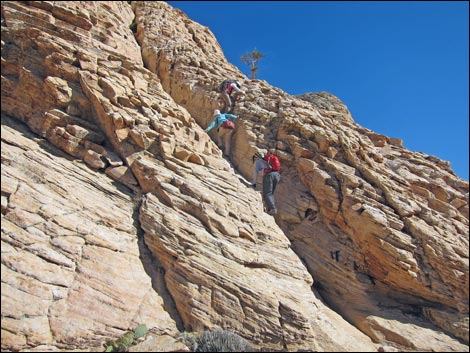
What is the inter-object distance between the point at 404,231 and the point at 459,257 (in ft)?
8.35

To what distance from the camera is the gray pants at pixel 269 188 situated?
1584 cm

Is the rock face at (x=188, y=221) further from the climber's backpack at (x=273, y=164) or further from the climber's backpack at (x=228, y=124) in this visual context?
the climber's backpack at (x=273, y=164)

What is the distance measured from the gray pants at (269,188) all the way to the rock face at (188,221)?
0.86 meters

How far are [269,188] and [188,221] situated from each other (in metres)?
5.54

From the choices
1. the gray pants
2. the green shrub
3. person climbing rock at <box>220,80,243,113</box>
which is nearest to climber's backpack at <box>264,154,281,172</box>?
the gray pants

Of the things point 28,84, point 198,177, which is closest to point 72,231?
point 198,177

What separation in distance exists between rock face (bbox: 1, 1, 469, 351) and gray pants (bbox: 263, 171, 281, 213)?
0.86m

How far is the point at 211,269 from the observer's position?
10.9 meters

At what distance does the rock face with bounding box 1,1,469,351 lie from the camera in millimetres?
9602

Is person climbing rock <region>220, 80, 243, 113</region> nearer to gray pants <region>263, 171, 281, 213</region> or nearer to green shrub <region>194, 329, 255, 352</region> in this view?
gray pants <region>263, 171, 281, 213</region>

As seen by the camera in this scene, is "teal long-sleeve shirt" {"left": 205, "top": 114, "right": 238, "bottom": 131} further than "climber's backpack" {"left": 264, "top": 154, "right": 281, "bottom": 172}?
Yes

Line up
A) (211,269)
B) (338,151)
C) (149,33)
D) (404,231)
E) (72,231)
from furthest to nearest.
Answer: (149,33) → (338,151) → (404,231) → (211,269) → (72,231)

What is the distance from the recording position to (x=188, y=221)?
12.1m

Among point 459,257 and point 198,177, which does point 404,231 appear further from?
point 198,177
